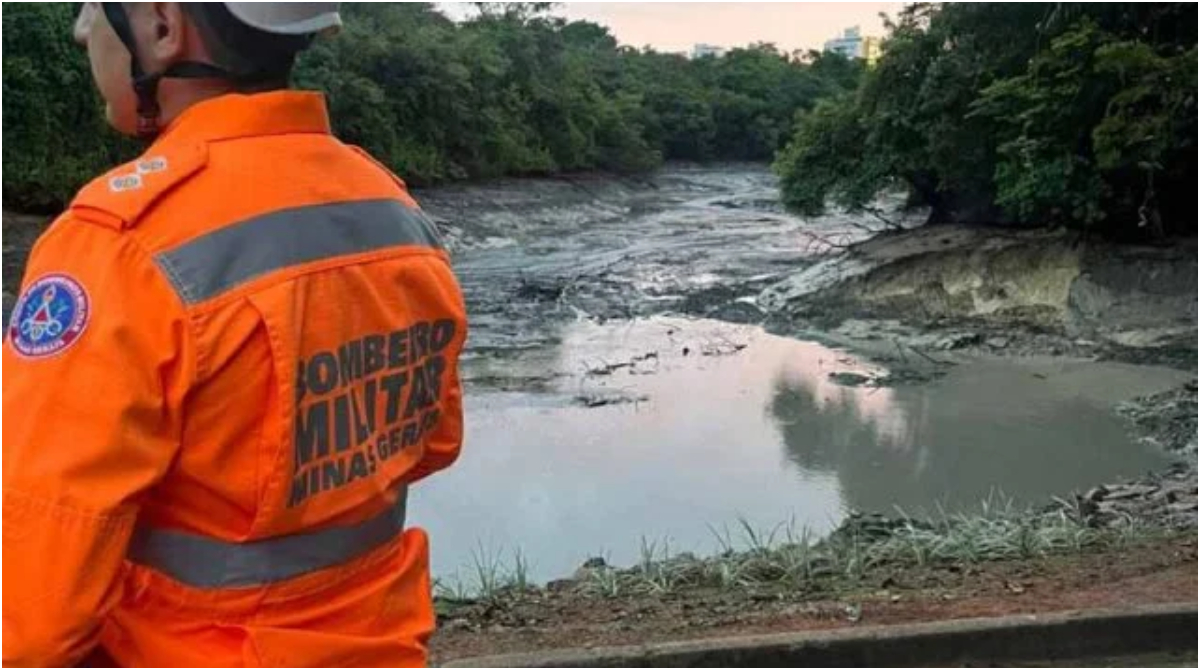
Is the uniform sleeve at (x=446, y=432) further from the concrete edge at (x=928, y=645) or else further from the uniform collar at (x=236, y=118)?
the concrete edge at (x=928, y=645)

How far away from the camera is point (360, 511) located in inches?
49.9

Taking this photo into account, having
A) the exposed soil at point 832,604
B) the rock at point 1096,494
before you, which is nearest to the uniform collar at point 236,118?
the exposed soil at point 832,604

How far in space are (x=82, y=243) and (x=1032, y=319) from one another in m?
15.8

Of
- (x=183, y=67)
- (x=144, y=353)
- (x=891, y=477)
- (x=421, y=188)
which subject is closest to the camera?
(x=144, y=353)

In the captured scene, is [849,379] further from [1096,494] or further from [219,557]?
[219,557]

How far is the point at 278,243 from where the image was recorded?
1.16 metres

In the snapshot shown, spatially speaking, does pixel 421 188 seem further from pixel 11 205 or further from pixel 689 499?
pixel 689 499

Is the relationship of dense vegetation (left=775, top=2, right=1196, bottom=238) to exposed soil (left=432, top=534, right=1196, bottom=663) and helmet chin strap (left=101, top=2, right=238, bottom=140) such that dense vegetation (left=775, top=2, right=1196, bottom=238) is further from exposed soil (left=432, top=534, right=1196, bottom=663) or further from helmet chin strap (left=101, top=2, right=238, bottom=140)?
helmet chin strap (left=101, top=2, right=238, bottom=140)

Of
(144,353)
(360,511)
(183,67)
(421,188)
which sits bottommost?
(421,188)

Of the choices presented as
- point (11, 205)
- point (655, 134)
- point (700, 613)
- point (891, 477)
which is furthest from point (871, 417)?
point (655, 134)

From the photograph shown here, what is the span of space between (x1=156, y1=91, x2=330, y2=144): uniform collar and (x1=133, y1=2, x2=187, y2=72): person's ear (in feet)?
0.16

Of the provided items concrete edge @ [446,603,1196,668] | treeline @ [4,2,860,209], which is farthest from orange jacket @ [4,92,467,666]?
treeline @ [4,2,860,209]

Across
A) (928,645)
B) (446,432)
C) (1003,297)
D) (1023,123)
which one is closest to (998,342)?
(1003,297)

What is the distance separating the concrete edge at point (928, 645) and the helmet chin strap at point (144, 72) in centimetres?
286
